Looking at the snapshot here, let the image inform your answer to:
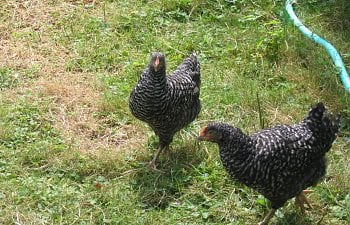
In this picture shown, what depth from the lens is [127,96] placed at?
6.62 metres

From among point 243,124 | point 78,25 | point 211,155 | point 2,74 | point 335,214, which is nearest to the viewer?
point 335,214

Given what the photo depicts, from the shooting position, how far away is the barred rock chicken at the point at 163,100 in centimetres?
548

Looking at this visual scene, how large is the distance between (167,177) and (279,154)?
118 centimetres

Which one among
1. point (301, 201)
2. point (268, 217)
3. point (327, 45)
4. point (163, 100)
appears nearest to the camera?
point (268, 217)

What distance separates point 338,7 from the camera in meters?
7.93

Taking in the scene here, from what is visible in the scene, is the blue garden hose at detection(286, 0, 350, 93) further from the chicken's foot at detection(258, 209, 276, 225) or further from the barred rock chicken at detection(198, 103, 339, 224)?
the chicken's foot at detection(258, 209, 276, 225)

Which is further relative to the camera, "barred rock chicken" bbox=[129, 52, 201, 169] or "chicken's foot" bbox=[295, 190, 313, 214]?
"barred rock chicken" bbox=[129, 52, 201, 169]

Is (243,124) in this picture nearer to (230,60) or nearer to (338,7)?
(230,60)

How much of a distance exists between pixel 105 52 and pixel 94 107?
97 centimetres

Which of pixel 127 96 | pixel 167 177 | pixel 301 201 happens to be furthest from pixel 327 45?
pixel 167 177

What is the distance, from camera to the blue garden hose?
263 inches

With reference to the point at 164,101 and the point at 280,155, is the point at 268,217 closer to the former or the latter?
the point at 280,155

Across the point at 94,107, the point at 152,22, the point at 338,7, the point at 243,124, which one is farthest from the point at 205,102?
the point at 338,7

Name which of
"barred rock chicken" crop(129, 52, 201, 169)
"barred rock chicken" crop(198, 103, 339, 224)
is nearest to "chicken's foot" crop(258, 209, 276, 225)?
"barred rock chicken" crop(198, 103, 339, 224)
